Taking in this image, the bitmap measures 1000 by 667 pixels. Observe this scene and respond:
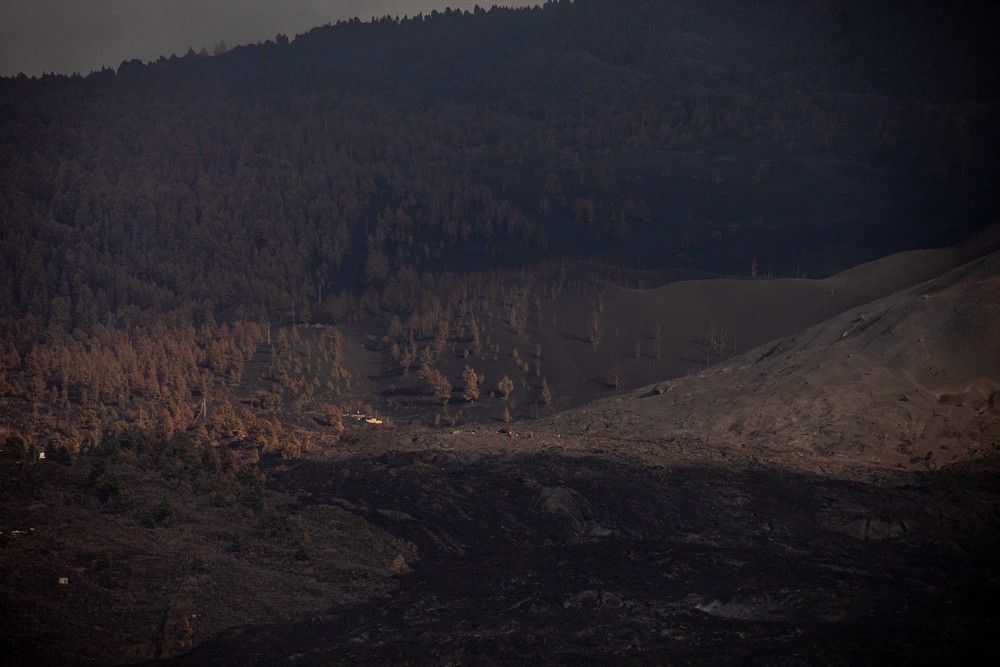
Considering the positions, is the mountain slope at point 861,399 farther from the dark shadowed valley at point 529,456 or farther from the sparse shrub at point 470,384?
the sparse shrub at point 470,384

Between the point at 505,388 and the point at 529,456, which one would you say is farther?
the point at 505,388

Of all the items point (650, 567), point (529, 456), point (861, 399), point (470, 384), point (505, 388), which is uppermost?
point (861, 399)

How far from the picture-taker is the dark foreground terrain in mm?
41250

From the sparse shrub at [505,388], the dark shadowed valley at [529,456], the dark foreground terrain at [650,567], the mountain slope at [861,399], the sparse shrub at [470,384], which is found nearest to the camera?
the dark foreground terrain at [650,567]

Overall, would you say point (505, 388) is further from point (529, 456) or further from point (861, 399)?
point (861, 399)

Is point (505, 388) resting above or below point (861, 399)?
below

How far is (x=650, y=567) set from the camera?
52250mm

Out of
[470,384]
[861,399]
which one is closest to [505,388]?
[470,384]

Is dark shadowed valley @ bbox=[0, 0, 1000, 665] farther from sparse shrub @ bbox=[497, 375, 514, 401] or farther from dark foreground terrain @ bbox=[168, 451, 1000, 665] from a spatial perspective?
sparse shrub @ bbox=[497, 375, 514, 401]

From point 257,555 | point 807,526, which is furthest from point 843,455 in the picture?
point 257,555

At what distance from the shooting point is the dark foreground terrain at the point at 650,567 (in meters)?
41.2

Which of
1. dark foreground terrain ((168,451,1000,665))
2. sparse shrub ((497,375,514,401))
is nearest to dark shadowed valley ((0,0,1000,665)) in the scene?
dark foreground terrain ((168,451,1000,665))

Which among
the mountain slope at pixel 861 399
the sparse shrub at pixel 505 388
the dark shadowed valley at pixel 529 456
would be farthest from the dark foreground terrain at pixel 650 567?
the sparse shrub at pixel 505 388

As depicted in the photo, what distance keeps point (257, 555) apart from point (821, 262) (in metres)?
124
